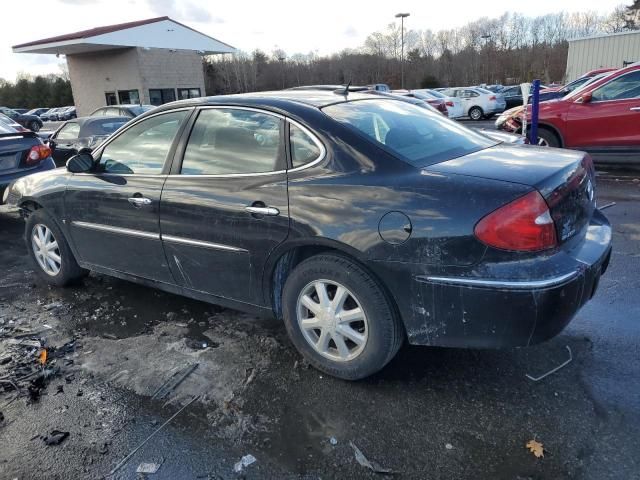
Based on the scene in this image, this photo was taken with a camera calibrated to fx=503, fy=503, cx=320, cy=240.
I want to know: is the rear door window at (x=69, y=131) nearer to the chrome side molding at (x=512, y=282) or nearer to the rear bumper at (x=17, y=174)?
the rear bumper at (x=17, y=174)

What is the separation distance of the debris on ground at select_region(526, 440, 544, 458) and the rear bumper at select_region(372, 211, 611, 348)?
0.46 m

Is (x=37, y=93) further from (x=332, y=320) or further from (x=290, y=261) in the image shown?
(x=332, y=320)

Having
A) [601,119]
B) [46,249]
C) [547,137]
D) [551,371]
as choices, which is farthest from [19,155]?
[601,119]

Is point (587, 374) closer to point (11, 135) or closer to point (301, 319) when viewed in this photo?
point (301, 319)

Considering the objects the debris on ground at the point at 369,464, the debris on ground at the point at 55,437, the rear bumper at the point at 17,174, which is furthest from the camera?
the rear bumper at the point at 17,174

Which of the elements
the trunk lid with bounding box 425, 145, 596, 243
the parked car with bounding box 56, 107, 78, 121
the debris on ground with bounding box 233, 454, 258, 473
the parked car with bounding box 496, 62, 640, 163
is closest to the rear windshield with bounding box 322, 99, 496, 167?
the trunk lid with bounding box 425, 145, 596, 243

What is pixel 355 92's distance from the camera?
3.72 meters

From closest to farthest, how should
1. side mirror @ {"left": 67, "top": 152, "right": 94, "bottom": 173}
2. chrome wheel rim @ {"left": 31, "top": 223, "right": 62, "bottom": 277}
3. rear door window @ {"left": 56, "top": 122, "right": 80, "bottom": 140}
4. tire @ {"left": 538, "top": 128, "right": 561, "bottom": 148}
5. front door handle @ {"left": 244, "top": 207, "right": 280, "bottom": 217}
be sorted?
1. front door handle @ {"left": 244, "top": 207, "right": 280, "bottom": 217}
2. side mirror @ {"left": 67, "top": 152, "right": 94, "bottom": 173}
3. chrome wheel rim @ {"left": 31, "top": 223, "right": 62, "bottom": 277}
4. tire @ {"left": 538, "top": 128, "right": 561, "bottom": 148}
5. rear door window @ {"left": 56, "top": 122, "right": 80, "bottom": 140}

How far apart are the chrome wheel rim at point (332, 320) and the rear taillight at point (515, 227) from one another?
80 cm

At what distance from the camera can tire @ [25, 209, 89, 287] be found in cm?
449

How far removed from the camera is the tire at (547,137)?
30.1ft

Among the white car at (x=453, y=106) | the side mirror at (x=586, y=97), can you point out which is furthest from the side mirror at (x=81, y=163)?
the white car at (x=453, y=106)

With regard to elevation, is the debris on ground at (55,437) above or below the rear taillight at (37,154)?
below

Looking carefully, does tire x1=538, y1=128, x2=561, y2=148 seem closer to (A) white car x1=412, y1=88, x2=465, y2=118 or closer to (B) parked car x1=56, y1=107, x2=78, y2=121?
(A) white car x1=412, y1=88, x2=465, y2=118
